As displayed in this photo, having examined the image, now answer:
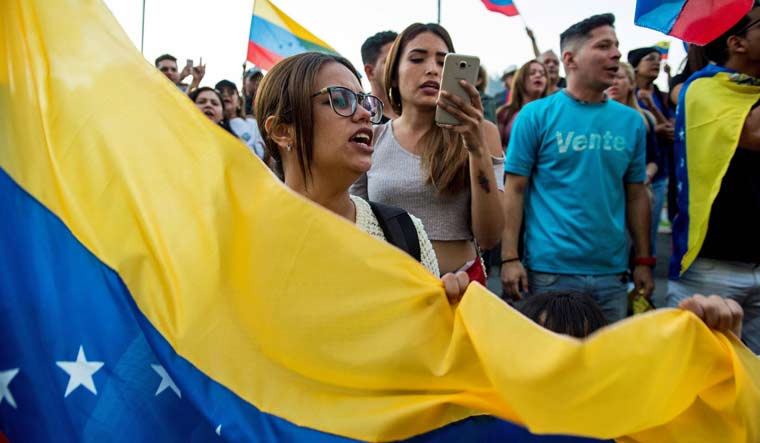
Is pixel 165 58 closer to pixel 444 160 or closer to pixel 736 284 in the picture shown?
pixel 444 160

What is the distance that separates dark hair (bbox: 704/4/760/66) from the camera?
3658 mm

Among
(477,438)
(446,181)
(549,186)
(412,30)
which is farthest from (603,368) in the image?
(549,186)

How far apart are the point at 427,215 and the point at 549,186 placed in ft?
4.26

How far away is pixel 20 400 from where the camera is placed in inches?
80.7

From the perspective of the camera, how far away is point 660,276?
910cm

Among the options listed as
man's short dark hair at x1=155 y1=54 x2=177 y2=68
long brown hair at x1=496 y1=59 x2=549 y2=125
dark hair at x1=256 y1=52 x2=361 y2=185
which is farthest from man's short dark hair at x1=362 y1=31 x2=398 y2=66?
man's short dark hair at x1=155 y1=54 x2=177 y2=68

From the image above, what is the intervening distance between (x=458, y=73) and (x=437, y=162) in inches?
16.2

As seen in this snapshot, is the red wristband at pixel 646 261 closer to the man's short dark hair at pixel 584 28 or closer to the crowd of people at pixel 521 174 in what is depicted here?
the crowd of people at pixel 521 174

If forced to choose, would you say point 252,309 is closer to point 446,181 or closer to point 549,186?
point 446,181

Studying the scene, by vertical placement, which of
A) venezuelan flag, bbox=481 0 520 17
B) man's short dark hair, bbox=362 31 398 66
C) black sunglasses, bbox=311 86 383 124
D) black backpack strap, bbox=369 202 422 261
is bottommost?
black backpack strap, bbox=369 202 422 261

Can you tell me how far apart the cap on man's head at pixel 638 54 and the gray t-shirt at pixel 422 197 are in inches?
176

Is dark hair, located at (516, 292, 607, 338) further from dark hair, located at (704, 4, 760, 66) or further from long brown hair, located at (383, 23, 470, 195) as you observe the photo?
dark hair, located at (704, 4, 760, 66)

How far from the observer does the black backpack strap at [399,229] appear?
Result: 2467mm

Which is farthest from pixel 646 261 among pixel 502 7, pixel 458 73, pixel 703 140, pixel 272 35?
pixel 272 35
